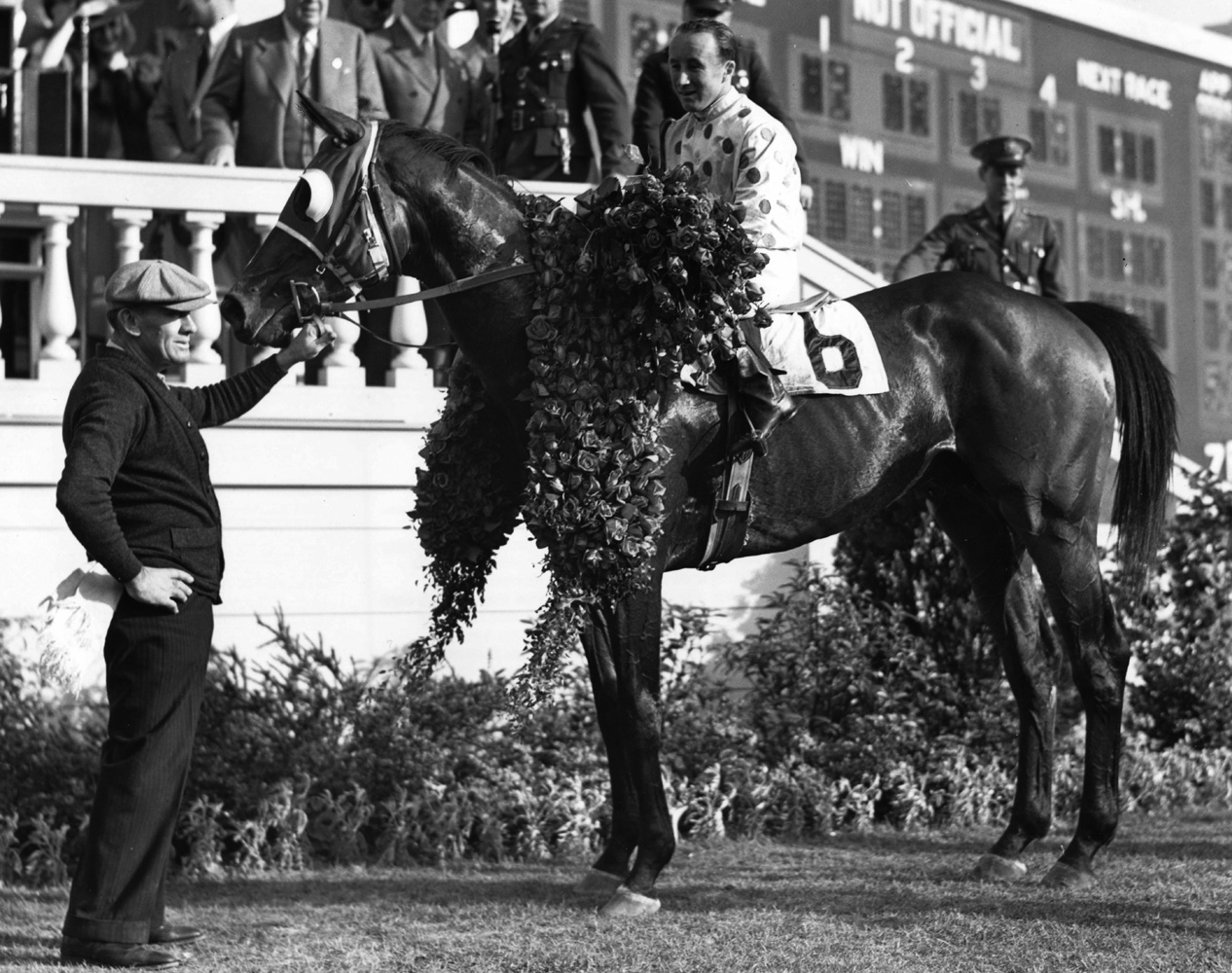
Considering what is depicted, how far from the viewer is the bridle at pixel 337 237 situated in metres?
5.18

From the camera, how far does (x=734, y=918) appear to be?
545cm

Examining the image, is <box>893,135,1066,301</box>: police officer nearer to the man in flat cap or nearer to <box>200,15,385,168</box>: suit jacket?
<box>200,15,385,168</box>: suit jacket

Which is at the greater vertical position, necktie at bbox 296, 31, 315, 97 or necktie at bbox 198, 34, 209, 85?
necktie at bbox 198, 34, 209, 85

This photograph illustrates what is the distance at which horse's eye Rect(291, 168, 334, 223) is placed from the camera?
5168mm

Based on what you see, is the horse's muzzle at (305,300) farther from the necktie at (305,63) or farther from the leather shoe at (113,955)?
the necktie at (305,63)

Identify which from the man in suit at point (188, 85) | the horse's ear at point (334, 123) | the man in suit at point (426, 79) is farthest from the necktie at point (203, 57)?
the horse's ear at point (334, 123)

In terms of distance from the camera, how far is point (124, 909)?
4.84 metres

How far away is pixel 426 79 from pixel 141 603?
456 cm

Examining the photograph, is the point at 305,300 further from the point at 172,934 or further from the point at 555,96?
the point at 555,96

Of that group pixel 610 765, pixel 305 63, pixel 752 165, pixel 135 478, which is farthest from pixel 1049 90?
pixel 135 478

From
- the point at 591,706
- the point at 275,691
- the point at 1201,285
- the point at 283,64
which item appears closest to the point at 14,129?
the point at 283,64

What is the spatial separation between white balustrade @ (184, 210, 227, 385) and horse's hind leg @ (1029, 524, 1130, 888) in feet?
11.3

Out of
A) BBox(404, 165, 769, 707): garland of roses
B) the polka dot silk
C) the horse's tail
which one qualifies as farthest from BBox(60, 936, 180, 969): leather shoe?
the horse's tail

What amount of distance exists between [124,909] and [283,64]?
183 inches
